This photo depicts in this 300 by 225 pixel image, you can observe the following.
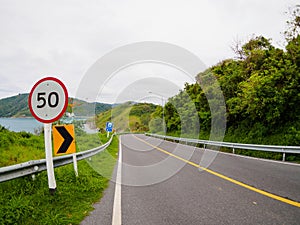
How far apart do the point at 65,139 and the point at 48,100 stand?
1137 millimetres

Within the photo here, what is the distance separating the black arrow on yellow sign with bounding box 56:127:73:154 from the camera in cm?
542

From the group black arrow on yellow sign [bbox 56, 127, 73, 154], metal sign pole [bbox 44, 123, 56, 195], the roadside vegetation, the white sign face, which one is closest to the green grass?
metal sign pole [bbox 44, 123, 56, 195]

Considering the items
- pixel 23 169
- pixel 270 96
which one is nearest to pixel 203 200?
pixel 23 169

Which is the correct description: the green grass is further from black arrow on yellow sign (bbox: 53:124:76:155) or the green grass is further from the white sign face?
the white sign face

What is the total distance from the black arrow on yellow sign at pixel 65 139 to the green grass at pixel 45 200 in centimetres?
82

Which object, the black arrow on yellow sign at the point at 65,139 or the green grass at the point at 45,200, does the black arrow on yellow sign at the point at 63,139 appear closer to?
the black arrow on yellow sign at the point at 65,139

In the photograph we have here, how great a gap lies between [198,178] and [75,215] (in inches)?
158

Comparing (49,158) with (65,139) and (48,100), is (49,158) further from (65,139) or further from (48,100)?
(48,100)

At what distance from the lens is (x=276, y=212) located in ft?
13.2

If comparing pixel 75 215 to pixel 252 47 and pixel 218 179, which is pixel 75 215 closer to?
pixel 218 179

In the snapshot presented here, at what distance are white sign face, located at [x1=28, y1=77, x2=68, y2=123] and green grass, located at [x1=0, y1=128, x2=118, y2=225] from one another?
145 centimetres

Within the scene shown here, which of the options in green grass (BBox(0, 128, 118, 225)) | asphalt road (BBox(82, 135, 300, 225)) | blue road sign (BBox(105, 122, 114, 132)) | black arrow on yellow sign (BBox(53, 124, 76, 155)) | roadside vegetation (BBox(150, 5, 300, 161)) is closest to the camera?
green grass (BBox(0, 128, 118, 225))

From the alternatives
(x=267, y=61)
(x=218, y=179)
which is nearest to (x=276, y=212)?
(x=218, y=179)

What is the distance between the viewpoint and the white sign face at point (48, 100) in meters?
4.70
